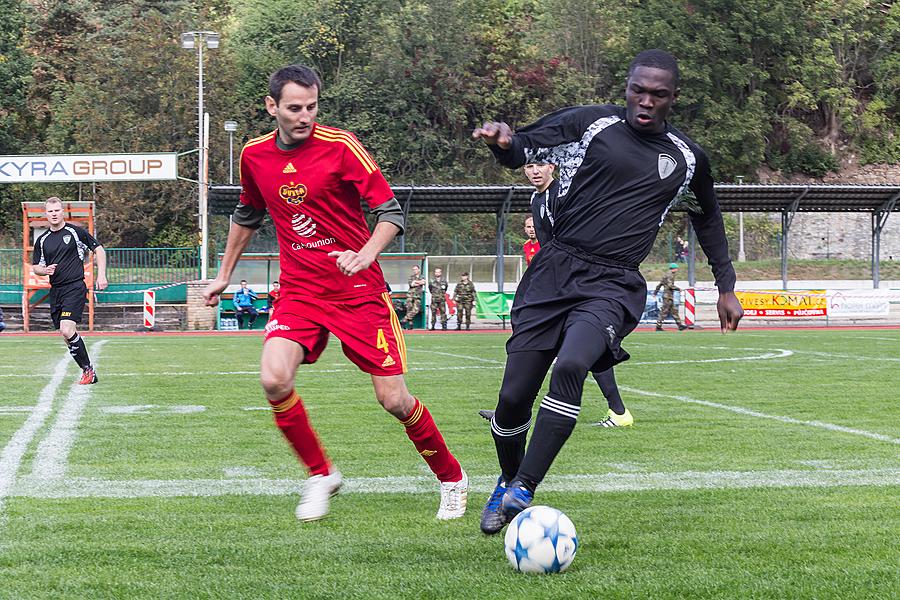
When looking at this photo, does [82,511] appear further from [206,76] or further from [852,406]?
[206,76]

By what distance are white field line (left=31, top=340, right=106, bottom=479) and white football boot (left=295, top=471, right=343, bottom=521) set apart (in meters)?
1.86

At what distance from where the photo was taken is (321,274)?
5.39 meters

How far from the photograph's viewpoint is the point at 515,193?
3462 centimetres

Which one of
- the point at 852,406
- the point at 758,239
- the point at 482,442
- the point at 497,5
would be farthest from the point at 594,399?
the point at 497,5

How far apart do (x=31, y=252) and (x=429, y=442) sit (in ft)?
88.4

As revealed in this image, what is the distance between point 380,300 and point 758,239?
41.1 metres

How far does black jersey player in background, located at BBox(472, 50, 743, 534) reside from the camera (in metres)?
5.03

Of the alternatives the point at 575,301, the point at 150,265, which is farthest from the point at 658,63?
the point at 150,265

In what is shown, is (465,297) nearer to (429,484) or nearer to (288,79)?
(429,484)

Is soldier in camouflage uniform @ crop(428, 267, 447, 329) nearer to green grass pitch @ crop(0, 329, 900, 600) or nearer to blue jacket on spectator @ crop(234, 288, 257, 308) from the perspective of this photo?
blue jacket on spectator @ crop(234, 288, 257, 308)

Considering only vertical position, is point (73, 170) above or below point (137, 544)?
above

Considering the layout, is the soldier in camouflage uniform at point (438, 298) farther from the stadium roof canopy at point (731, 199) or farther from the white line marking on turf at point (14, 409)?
the white line marking on turf at point (14, 409)

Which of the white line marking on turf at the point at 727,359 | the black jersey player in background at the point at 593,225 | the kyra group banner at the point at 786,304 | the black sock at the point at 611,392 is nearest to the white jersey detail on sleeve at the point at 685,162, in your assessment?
the black jersey player in background at the point at 593,225

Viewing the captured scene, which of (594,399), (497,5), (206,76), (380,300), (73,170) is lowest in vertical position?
(594,399)
